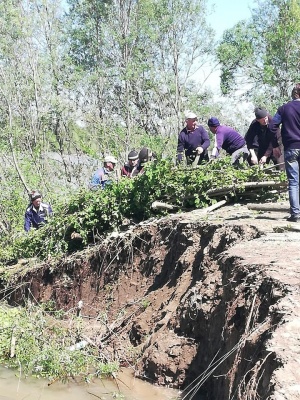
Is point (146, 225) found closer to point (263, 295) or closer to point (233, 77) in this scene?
point (263, 295)

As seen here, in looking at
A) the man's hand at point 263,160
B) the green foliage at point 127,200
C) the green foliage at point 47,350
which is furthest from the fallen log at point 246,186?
the green foliage at point 47,350

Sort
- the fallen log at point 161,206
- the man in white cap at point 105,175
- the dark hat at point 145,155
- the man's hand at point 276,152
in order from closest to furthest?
the fallen log at point 161,206
the man's hand at point 276,152
the dark hat at point 145,155
the man in white cap at point 105,175

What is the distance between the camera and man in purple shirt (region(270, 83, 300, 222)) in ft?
24.4

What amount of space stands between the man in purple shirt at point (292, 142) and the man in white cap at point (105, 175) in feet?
13.8

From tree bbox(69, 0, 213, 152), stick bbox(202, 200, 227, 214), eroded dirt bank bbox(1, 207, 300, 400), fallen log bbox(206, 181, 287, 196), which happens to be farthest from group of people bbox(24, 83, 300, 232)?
tree bbox(69, 0, 213, 152)

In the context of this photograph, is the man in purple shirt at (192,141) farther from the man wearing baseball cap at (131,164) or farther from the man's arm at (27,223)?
the man's arm at (27,223)

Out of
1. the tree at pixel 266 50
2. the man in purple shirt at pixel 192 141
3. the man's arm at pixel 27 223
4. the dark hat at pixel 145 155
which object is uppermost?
the tree at pixel 266 50

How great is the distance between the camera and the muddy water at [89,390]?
245 inches

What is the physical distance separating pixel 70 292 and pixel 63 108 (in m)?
16.4

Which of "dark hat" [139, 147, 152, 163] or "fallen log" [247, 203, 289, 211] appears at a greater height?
"dark hat" [139, 147, 152, 163]

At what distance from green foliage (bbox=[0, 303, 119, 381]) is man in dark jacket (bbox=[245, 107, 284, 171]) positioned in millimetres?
4352

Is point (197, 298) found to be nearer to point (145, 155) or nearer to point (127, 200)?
point (127, 200)

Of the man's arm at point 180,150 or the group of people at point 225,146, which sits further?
the man's arm at point 180,150

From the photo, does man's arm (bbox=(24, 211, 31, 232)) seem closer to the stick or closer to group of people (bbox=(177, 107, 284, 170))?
group of people (bbox=(177, 107, 284, 170))
